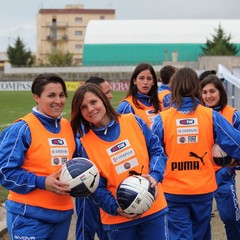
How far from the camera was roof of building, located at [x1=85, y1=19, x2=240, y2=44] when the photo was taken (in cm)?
7888

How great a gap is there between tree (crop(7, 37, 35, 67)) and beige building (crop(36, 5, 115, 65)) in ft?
117

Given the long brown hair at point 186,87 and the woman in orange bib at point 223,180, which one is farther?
the woman in orange bib at point 223,180

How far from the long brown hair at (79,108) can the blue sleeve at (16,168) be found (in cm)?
45

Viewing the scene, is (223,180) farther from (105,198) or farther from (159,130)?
(105,198)

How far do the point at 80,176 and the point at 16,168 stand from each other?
0.49 m

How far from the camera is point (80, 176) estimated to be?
3.79 metres

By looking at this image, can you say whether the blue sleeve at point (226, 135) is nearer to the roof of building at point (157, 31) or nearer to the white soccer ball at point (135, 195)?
the white soccer ball at point (135, 195)

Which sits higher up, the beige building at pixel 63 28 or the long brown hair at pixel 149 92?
the beige building at pixel 63 28

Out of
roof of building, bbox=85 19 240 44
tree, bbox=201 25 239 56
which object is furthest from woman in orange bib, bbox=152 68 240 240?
roof of building, bbox=85 19 240 44

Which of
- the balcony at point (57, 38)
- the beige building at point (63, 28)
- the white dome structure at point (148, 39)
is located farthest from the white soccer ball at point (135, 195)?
the balcony at point (57, 38)

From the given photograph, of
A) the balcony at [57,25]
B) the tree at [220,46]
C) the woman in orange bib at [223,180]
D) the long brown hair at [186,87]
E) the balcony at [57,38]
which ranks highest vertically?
the balcony at [57,25]

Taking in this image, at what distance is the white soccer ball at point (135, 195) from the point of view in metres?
3.72

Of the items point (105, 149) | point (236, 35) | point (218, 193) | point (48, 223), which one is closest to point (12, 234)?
point (48, 223)

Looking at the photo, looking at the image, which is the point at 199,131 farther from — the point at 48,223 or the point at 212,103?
the point at 48,223
